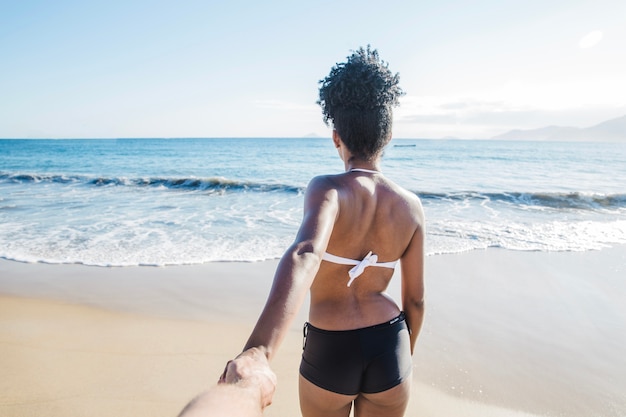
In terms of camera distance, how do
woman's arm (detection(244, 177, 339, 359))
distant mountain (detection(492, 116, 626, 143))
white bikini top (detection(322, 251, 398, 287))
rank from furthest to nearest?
distant mountain (detection(492, 116, 626, 143))
white bikini top (detection(322, 251, 398, 287))
woman's arm (detection(244, 177, 339, 359))

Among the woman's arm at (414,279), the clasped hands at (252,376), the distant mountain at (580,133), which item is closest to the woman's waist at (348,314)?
the woman's arm at (414,279)

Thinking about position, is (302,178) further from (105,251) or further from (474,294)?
(474,294)

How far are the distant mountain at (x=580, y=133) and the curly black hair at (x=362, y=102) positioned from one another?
146m

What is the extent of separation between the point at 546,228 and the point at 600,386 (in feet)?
23.7

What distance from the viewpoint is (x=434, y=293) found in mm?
5816

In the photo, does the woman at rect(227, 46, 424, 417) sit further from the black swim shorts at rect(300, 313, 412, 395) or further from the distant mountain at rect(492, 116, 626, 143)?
the distant mountain at rect(492, 116, 626, 143)

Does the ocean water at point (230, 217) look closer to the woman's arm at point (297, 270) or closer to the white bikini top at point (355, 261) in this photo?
the white bikini top at point (355, 261)

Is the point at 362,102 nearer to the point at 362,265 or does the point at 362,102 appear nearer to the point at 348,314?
the point at 362,265

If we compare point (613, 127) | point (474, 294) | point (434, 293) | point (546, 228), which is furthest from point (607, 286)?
point (613, 127)

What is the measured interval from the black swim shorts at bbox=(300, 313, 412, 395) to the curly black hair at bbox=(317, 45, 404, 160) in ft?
2.68

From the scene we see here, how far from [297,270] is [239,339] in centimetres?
360

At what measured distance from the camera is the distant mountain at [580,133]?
128 metres

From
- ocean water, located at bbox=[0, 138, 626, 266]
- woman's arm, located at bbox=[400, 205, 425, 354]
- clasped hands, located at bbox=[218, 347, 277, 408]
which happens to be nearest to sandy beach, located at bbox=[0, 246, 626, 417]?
ocean water, located at bbox=[0, 138, 626, 266]

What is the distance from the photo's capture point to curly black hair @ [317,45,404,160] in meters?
1.78
